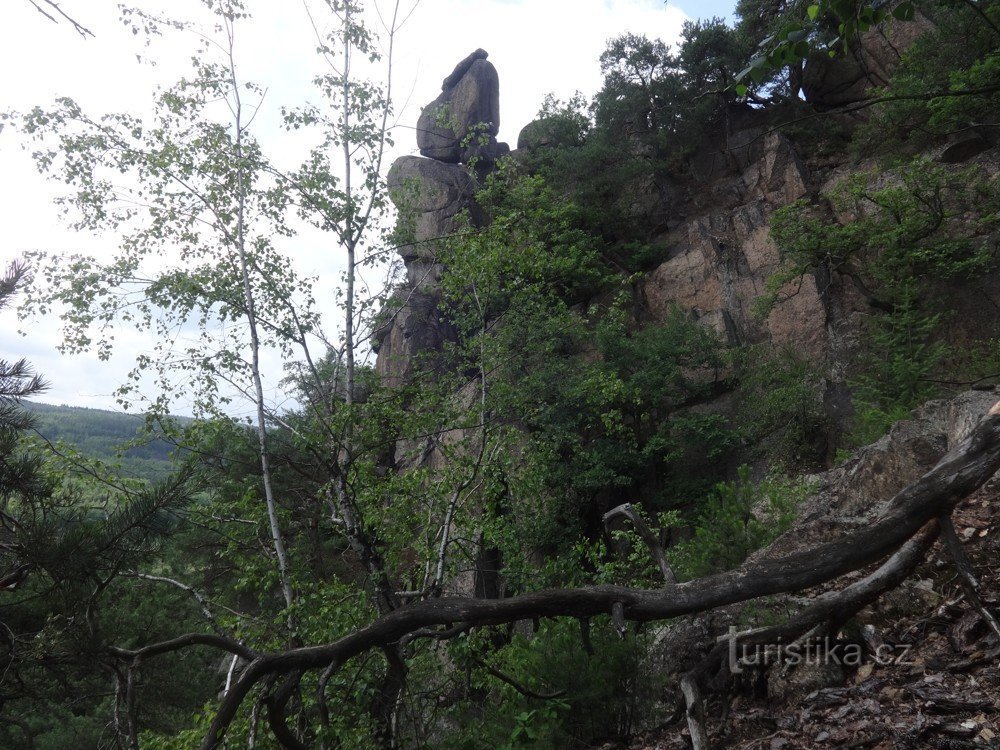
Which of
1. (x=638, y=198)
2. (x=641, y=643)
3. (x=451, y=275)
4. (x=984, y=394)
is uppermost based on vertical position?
(x=638, y=198)

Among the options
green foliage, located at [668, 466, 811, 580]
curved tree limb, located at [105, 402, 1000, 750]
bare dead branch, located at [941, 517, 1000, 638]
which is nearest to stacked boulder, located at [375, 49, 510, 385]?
green foliage, located at [668, 466, 811, 580]

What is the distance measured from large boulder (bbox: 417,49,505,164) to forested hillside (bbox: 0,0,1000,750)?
10733 mm

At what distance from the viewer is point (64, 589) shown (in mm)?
3756

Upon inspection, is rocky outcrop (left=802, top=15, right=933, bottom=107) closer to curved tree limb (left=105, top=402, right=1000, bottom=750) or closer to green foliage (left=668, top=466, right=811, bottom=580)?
green foliage (left=668, top=466, right=811, bottom=580)

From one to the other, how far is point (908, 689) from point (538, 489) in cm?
543

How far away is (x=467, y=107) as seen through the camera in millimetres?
24594

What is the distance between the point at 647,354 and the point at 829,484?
906 cm

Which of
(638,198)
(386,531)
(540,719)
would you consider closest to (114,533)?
(540,719)

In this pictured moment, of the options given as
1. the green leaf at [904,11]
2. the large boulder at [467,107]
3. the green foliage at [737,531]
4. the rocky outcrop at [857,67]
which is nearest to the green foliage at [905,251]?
the green foliage at [737,531]

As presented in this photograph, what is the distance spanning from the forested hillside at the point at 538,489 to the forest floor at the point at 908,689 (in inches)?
0.8

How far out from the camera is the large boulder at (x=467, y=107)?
23797 millimetres

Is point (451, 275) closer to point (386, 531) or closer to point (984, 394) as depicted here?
point (386, 531)

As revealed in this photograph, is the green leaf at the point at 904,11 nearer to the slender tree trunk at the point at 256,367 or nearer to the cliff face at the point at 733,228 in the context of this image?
the slender tree trunk at the point at 256,367

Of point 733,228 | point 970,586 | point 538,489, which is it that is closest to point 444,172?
point 733,228
